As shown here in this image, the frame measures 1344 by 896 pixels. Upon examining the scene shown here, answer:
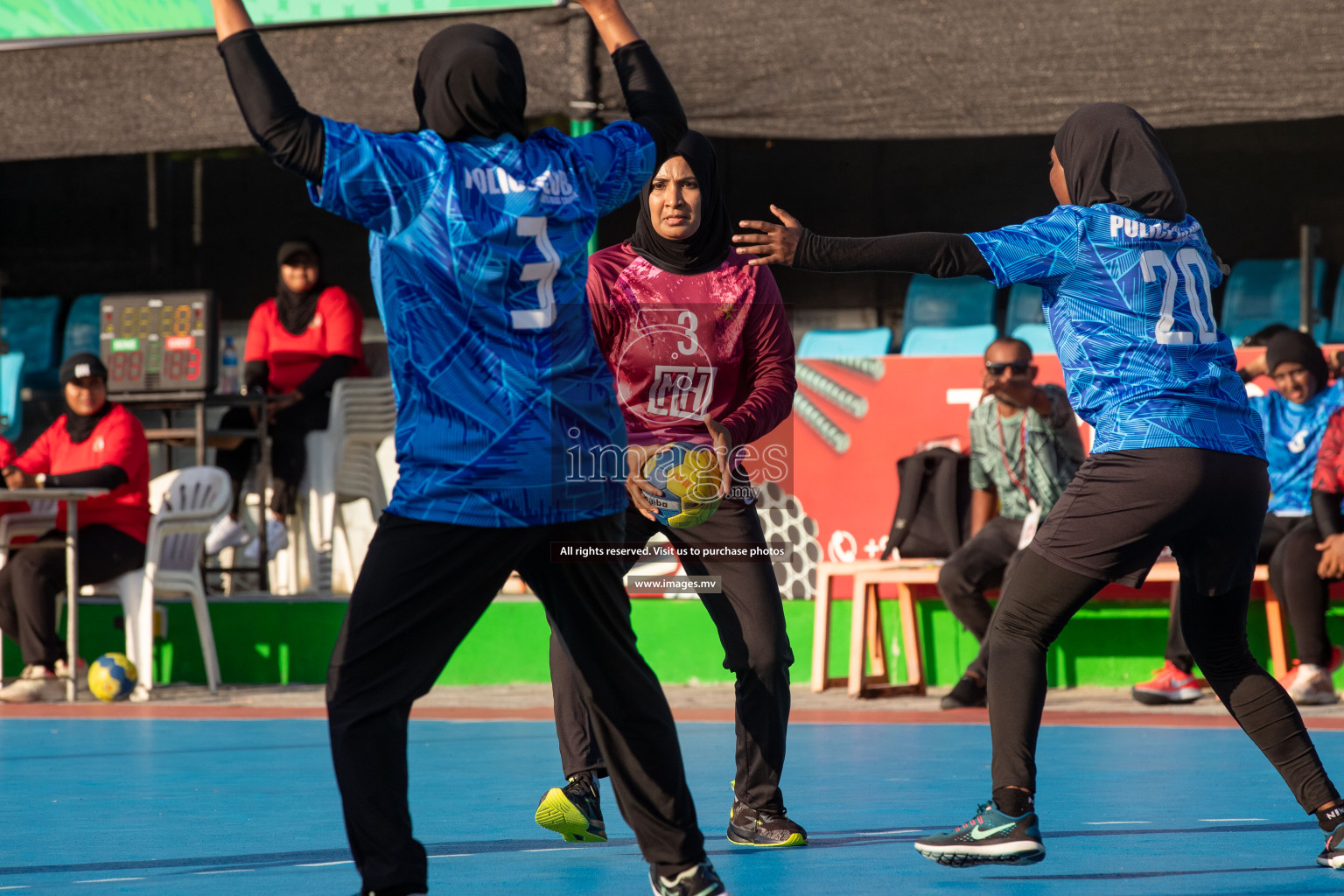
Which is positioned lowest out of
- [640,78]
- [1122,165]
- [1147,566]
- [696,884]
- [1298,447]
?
[696,884]

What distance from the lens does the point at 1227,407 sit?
3928mm

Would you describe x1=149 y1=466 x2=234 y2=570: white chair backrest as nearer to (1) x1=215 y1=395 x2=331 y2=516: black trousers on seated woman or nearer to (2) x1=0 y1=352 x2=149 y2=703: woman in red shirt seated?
(2) x1=0 y1=352 x2=149 y2=703: woman in red shirt seated

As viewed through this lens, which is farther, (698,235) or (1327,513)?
(1327,513)

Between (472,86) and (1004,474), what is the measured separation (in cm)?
530

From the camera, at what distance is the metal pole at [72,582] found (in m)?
8.61

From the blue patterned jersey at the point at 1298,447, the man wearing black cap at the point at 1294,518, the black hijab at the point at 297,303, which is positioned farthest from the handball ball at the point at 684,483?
the black hijab at the point at 297,303

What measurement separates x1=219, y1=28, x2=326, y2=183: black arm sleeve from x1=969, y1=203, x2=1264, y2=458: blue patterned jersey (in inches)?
62.6

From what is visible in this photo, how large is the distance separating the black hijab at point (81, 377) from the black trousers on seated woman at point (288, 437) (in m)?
1.02

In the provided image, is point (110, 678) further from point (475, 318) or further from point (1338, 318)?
point (1338, 318)

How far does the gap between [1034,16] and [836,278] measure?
539 cm

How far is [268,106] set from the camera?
303 cm

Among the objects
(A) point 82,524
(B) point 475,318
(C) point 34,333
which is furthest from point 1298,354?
(C) point 34,333

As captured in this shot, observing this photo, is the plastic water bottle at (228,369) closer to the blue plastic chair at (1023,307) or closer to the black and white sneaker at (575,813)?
the blue plastic chair at (1023,307)

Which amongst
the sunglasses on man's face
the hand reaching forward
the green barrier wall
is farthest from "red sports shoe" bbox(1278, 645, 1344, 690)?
the hand reaching forward
